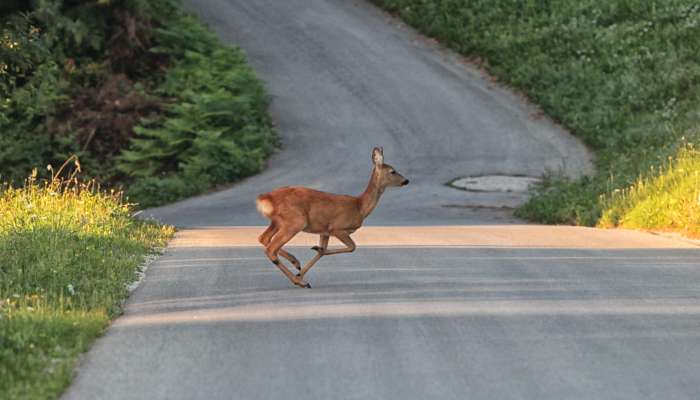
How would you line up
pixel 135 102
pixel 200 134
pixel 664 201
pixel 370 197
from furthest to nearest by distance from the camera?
pixel 135 102 → pixel 200 134 → pixel 664 201 → pixel 370 197

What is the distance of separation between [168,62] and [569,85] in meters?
10.5

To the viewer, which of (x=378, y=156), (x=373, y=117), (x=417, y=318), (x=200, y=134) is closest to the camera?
(x=417, y=318)

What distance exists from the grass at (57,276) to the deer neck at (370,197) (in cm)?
229

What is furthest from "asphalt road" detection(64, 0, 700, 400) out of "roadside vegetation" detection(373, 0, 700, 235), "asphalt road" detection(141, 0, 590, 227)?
"roadside vegetation" detection(373, 0, 700, 235)

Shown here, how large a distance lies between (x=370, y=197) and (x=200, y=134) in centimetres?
1933

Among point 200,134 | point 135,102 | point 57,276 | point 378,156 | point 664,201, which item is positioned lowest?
point 135,102

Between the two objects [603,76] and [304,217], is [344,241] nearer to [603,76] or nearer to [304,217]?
[304,217]

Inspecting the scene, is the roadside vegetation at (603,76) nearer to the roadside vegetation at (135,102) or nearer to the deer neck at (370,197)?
the roadside vegetation at (135,102)

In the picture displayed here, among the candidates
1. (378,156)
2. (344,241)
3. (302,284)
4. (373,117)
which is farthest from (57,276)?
(373,117)

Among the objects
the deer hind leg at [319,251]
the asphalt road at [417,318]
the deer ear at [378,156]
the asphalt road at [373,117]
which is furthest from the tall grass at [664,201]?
the deer hind leg at [319,251]

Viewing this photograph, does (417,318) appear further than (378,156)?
No

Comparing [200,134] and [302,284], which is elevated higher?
[302,284]

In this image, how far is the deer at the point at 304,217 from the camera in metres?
12.8

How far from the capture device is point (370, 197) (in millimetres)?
13500
